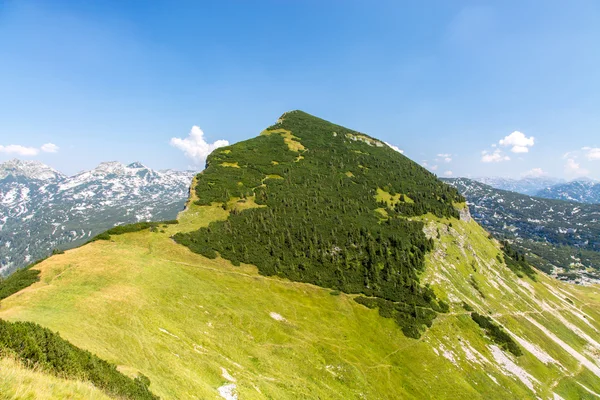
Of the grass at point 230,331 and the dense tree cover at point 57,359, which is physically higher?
the dense tree cover at point 57,359

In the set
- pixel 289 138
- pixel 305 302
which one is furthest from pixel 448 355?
pixel 289 138

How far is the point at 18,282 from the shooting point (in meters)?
45.9

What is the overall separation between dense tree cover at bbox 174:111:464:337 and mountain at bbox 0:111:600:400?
0.67m

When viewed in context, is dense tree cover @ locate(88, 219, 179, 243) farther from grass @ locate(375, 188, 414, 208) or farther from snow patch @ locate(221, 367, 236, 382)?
grass @ locate(375, 188, 414, 208)

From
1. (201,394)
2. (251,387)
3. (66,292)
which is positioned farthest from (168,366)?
(66,292)

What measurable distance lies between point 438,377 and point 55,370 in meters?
68.7

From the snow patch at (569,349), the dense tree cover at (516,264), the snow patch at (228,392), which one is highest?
the dense tree cover at (516,264)

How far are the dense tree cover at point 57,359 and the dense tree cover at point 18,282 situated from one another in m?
32.8

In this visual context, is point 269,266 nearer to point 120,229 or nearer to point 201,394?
point 120,229

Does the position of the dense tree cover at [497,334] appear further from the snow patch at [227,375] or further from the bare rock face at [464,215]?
the snow patch at [227,375]

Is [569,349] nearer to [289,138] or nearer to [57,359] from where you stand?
[57,359]

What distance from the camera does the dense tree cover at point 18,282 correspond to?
42875 millimetres

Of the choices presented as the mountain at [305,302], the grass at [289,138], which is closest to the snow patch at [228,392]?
the mountain at [305,302]

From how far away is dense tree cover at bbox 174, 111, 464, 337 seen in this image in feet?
278
